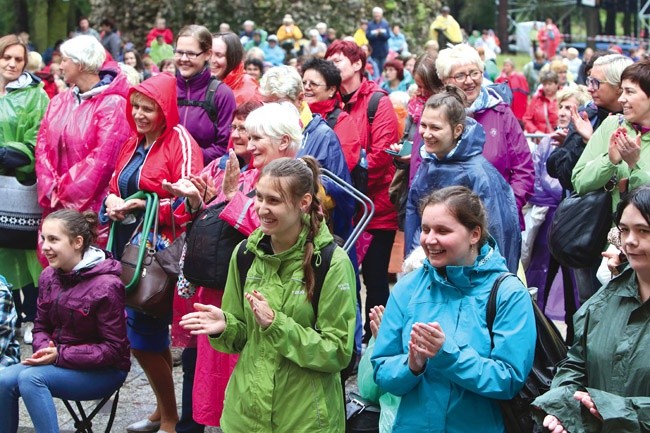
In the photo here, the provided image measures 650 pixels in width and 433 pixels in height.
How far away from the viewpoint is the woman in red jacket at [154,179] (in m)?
6.14

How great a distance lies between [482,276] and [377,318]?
64 cm

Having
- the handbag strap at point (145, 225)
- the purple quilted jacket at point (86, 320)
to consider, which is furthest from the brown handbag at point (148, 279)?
the purple quilted jacket at point (86, 320)

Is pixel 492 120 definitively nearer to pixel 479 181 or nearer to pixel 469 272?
pixel 479 181

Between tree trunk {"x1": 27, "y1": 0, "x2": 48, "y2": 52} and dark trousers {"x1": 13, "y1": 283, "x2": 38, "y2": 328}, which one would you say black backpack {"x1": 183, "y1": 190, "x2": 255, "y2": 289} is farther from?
tree trunk {"x1": 27, "y1": 0, "x2": 48, "y2": 52}

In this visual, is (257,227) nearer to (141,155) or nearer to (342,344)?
(342,344)

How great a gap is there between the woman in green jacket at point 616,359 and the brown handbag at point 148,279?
2.69m

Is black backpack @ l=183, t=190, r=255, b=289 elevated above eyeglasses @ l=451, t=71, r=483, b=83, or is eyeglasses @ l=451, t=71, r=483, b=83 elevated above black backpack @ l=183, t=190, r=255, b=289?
eyeglasses @ l=451, t=71, r=483, b=83

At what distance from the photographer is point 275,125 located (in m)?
5.45

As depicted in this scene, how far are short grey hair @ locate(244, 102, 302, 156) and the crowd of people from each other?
0.04 ft

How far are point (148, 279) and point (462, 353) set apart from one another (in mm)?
2527

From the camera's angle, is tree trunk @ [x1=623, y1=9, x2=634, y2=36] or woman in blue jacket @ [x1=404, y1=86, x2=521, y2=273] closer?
woman in blue jacket @ [x1=404, y1=86, x2=521, y2=273]

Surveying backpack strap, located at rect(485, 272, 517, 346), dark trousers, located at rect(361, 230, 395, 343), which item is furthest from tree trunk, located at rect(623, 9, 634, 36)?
backpack strap, located at rect(485, 272, 517, 346)

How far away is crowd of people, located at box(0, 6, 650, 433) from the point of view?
3955 millimetres

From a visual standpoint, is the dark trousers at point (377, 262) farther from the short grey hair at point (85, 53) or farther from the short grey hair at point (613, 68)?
the short grey hair at point (85, 53)
